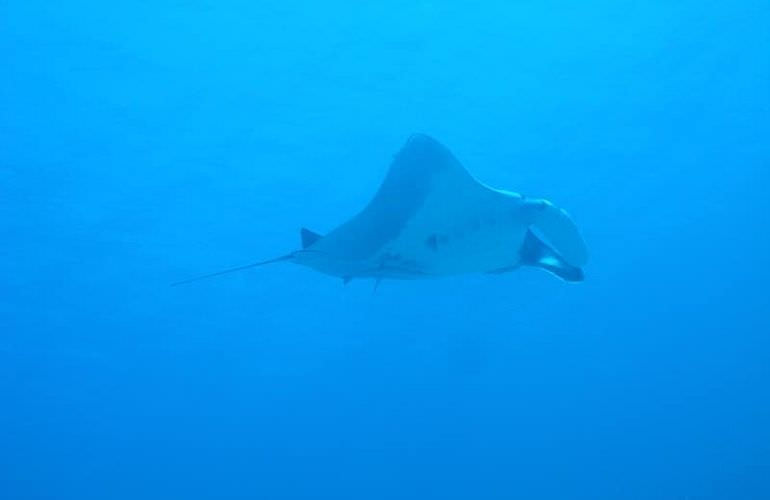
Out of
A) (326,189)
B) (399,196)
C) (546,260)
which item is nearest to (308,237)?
(399,196)

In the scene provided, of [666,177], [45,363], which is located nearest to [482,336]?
[666,177]

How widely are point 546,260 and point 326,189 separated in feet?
36.2

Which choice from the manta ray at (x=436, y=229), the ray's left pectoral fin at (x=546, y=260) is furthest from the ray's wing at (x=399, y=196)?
the ray's left pectoral fin at (x=546, y=260)

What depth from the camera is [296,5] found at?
12086 millimetres

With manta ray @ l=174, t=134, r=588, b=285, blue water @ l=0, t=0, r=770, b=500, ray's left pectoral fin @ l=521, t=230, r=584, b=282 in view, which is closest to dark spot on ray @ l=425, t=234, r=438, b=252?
manta ray @ l=174, t=134, r=588, b=285

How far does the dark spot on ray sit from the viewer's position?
5844mm

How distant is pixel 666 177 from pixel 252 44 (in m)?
14.2

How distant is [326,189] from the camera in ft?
54.8

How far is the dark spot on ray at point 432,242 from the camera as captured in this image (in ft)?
19.2

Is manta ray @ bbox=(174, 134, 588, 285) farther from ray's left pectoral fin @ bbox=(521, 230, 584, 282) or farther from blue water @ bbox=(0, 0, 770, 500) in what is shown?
blue water @ bbox=(0, 0, 770, 500)

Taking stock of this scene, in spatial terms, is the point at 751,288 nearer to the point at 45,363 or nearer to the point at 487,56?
the point at 487,56

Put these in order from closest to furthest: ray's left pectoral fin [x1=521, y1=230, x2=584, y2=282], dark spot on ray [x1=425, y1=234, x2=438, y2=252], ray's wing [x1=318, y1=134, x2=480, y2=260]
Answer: ray's wing [x1=318, y1=134, x2=480, y2=260] < dark spot on ray [x1=425, y1=234, x2=438, y2=252] < ray's left pectoral fin [x1=521, y1=230, x2=584, y2=282]

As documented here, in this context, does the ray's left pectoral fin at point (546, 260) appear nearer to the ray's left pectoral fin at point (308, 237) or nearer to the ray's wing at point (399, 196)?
the ray's wing at point (399, 196)

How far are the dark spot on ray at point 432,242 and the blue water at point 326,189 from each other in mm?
7596
